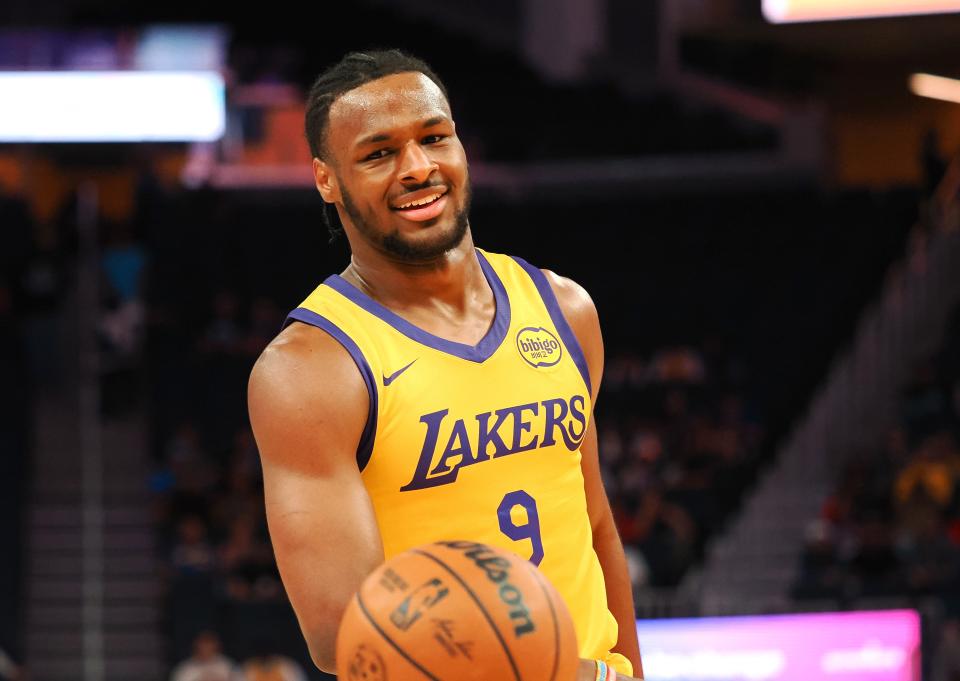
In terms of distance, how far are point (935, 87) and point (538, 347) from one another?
15.4 m

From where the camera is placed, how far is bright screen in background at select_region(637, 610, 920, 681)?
9695 mm

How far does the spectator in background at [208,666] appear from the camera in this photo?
10.7 meters

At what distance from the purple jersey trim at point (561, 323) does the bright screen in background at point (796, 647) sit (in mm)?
6715

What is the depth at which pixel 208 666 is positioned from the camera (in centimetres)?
1070

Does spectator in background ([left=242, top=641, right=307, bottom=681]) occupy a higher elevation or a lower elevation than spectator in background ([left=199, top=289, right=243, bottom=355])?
lower

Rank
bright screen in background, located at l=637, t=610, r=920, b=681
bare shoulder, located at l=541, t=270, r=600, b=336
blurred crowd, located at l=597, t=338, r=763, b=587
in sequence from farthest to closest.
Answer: blurred crowd, located at l=597, t=338, r=763, b=587 < bright screen in background, located at l=637, t=610, r=920, b=681 < bare shoulder, located at l=541, t=270, r=600, b=336

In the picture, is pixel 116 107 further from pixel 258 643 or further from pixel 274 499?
pixel 274 499

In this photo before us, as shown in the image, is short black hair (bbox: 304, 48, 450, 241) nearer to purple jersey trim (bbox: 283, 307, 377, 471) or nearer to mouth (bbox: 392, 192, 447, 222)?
mouth (bbox: 392, 192, 447, 222)

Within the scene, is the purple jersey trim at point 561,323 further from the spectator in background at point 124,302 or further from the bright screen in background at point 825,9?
the spectator in background at point 124,302

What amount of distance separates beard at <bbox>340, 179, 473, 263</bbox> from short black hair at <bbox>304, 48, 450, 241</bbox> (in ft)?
0.41

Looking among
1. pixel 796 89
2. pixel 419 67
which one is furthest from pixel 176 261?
pixel 419 67

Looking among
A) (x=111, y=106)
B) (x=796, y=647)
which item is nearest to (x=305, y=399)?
(x=796, y=647)

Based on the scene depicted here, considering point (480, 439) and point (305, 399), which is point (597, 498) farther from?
point (305, 399)

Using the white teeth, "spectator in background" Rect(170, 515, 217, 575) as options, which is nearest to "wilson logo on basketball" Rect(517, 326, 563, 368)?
the white teeth
